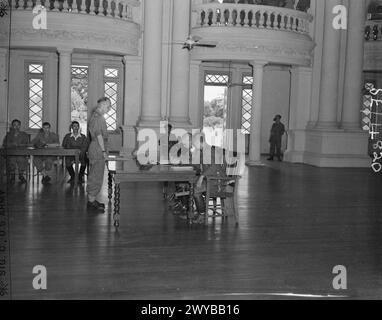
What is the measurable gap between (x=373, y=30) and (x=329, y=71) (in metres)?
2.62

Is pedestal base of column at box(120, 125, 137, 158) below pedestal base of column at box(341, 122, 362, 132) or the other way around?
below

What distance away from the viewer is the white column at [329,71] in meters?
17.9

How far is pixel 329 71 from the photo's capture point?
17.9m

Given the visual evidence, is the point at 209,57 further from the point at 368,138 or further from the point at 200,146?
the point at 200,146

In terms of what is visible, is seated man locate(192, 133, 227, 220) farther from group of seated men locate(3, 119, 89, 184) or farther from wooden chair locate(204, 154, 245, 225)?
group of seated men locate(3, 119, 89, 184)

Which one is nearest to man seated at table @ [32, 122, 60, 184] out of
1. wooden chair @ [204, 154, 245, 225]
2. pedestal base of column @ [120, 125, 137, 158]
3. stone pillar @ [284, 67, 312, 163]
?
pedestal base of column @ [120, 125, 137, 158]

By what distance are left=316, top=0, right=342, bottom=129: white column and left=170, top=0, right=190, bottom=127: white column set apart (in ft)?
15.0

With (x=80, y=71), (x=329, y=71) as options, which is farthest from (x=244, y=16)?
(x=80, y=71)

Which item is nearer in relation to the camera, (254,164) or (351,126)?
(254,164)

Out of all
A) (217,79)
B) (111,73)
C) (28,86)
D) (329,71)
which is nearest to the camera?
(329,71)

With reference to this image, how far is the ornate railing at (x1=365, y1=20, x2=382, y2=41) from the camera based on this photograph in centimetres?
1888

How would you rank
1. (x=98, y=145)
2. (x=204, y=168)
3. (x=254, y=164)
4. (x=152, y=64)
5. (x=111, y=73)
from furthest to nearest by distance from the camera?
(x=111, y=73)
(x=254, y=164)
(x=152, y=64)
(x=98, y=145)
(x=204, y=168)

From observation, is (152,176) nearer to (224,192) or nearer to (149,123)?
(224,192)
